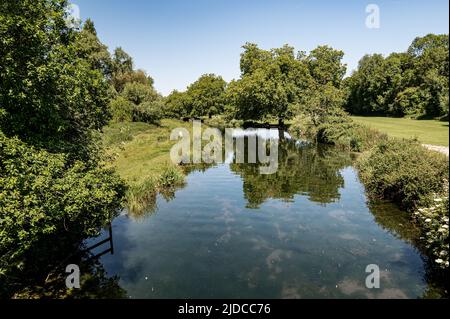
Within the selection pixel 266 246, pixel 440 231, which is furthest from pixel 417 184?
pixel 266 246

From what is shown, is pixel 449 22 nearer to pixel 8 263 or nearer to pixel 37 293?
pixel 8 263

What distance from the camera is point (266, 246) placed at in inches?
766

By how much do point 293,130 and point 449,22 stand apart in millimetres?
71122

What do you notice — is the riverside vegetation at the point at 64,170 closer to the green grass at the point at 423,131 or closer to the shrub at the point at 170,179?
the shrub at the point at 170,179

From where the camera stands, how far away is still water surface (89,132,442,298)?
15.3m

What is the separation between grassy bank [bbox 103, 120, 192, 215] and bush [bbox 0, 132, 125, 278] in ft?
22.7

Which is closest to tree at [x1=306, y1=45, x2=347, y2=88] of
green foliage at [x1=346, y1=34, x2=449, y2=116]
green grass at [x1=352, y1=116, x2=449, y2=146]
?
green foliage at [x1=346, y1=34, x2=449, y2=116]

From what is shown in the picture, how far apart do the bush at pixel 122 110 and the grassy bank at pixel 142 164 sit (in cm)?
554

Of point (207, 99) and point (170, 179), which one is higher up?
point (207, 99)

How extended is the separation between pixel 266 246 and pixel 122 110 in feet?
194

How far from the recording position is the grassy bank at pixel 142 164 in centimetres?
2738

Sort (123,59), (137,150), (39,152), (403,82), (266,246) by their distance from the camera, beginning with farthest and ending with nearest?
(123,59) → (403,82) → (137,150) → (266,246) → (39,152)

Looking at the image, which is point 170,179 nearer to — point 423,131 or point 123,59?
point 423,131

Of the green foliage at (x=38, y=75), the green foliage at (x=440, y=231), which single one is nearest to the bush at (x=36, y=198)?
the green foliage at (x=38, y=75)
